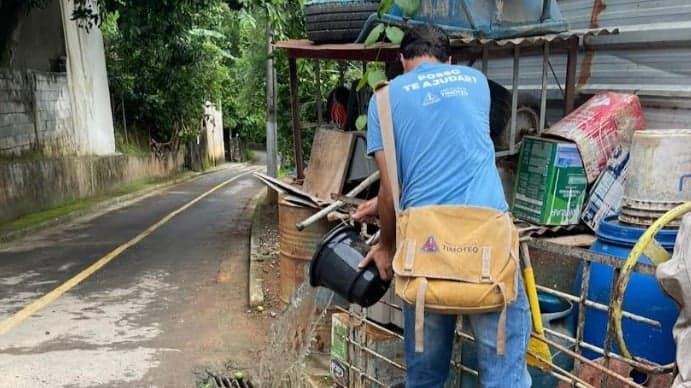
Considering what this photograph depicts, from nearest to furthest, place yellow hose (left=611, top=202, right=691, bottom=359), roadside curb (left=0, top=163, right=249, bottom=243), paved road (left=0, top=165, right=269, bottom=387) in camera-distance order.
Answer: yellow hose (left=611, top=202, right=691, bottom=359)
paved road (left=0, top=165, right=269, bottom=387)
roadside curb (left=0, top=163, right=249, bottom=243)

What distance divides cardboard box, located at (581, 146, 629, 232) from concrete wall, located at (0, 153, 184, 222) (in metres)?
10.5

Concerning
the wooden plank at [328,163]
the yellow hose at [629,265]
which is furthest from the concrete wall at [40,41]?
the yellow hose at [629,265]

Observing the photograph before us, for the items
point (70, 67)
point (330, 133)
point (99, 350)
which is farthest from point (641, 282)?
point (70, 67)

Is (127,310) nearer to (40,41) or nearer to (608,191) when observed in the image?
(608,191)

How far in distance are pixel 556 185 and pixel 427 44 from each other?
5.00 ft

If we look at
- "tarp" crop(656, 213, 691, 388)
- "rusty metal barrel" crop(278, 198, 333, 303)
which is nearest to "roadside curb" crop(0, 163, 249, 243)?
"rusty metal barrel" crop(278, 198, 333, 303)

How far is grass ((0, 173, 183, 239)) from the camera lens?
33.1 feet

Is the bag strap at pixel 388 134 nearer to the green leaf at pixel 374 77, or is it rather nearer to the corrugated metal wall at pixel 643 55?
the green leaf at pixel 374 77

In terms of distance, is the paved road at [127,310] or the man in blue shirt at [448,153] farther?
the paved road at [127,310]

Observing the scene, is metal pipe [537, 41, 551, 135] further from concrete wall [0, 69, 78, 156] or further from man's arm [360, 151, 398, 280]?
concrete wall [0, 69, 78, 156]

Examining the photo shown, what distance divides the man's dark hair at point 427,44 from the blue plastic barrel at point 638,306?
120cm

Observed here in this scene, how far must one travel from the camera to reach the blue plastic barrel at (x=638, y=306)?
2508 mm

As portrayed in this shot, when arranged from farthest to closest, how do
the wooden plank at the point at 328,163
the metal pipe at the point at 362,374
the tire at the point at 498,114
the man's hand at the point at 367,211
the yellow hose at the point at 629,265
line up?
the wooden plank at the point at 328,163
the tire at the point at 498,114
the metal pipe at the point at 362,374
the man's hand at the point at 367,211
the yellow hose at the point at 629,265

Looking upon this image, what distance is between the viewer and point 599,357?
105 inches
